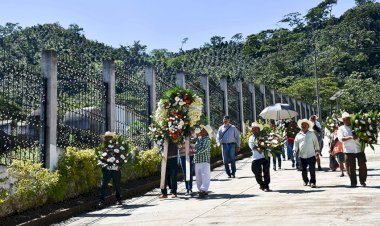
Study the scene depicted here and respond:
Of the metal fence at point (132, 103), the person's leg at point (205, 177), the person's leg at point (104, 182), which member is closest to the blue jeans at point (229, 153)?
the metal fence at point (132, 103)

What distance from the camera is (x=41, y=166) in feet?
35.2

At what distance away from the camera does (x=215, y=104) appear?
78.8 feet

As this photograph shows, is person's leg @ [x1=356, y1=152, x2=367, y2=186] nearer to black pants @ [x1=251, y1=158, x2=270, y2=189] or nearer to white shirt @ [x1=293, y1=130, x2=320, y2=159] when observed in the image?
white shirt @ [x1=293, y1=130, x2=320, y2=159]

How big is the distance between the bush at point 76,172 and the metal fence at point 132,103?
8.62 ft

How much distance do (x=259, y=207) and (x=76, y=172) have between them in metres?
4.54

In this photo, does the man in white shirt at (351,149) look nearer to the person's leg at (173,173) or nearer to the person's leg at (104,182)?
the person's leg at (173,173)

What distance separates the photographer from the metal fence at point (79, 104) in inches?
466

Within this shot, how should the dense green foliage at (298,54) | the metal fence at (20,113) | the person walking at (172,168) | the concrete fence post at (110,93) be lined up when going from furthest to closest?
the dense green foliage at (298,54) < the concrete fence post at (110,93) < the person walking at (172,168) < the metal fence at (20,113)

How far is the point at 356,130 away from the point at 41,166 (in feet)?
23.8

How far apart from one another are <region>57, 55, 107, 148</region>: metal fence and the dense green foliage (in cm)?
5563

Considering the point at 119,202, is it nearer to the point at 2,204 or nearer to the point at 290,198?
the point at 2,204

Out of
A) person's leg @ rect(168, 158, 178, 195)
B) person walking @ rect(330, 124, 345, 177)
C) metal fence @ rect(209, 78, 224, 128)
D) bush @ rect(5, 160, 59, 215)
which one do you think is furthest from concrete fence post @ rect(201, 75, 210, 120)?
bush @ rect(5, 160, 59, 215)

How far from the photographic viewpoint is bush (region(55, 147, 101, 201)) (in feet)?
35.8

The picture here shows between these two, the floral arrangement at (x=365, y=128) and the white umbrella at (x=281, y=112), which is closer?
the floral arrangement at (x=365, y=128)
